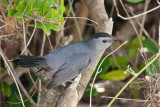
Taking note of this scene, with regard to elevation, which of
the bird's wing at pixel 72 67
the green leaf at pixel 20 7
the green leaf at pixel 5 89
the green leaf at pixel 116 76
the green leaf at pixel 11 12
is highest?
the green leaf at pixel 20 7

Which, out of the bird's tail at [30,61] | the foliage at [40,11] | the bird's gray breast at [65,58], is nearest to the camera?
the foliage at [40,11]

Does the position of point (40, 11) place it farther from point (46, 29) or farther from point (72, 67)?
point (72, 67)

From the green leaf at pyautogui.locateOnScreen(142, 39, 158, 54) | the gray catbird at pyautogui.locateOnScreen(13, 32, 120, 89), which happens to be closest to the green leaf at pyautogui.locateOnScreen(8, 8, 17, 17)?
the gray catbird at pyautogui.locateOnScreen(13, 32, 120, 89)

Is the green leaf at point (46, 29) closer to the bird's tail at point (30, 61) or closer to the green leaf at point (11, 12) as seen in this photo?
the green leaf at point (11, 12)

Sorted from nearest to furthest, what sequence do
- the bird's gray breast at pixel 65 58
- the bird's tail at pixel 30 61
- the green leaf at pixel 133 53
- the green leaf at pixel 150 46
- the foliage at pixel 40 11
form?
1. the foliage at pixel 40 11
2. the bird's tail at pixel 30 61
3. the bird's gray breast at pixel 65 58
4. the green leaf at pixel 150 46
5. the green leaf at pixel 133 53

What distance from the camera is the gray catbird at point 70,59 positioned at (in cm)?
228

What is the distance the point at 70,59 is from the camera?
2416 millimetres

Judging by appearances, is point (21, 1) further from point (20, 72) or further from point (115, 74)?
point (20, 72)

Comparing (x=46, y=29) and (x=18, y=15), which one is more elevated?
(x=18, y=15)

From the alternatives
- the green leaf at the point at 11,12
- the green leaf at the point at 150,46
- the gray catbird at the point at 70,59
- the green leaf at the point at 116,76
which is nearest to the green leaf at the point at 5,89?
the gray catbird at the point at 70,59

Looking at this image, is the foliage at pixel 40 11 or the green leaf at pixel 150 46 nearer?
the foliage at pixel 40 11

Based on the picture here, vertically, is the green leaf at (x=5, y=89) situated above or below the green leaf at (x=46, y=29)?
below

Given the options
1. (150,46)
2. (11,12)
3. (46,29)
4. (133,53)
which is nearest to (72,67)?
(46,29)

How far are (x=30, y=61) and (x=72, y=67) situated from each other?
38 centimetres
